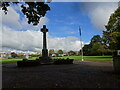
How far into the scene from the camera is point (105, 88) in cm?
482

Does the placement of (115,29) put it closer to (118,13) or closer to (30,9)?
(118,13)

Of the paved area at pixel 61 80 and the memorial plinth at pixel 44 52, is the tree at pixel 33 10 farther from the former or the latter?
the memorial plinth at pixel 44 52

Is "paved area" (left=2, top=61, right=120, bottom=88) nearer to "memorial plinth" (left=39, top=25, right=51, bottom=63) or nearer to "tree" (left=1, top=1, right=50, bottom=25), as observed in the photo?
"tree" (left=1, top=1, right=50, bottom=25)

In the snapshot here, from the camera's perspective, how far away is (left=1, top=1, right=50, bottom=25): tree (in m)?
8.07

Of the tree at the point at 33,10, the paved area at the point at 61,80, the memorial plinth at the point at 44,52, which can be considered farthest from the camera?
the memorial plinth at the point at 44,52

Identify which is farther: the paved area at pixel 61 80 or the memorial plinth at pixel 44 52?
the memorial plinth at pixel 44 52

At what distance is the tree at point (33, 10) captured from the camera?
807 cm

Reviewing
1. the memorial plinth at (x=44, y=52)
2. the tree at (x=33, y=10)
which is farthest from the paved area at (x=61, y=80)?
the memorial plinth at (x=44, y=52)

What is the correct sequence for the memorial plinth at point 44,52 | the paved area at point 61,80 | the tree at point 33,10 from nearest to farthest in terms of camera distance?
the paved area at point 61,80 < the tree at point 33,10 < the memorial plinth at point 44,52

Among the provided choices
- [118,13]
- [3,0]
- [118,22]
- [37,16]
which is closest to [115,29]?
[118,22]

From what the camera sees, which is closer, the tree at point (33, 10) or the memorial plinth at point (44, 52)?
the tree at point (33, 10)

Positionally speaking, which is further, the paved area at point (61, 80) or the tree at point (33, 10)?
the tree at point (33, 10)

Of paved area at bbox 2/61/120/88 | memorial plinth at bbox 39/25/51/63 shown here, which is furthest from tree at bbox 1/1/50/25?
memorial plinth at bbox 39/25/51/63

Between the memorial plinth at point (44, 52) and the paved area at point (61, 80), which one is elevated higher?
the memorial plinth at point (44, 52)
